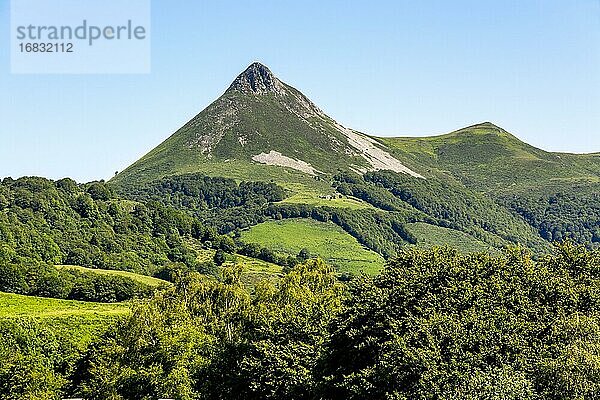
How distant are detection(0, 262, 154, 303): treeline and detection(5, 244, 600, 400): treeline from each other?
1943 inches

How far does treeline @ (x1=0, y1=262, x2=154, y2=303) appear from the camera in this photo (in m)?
119

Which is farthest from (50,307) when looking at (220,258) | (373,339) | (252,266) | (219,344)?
(220,258)

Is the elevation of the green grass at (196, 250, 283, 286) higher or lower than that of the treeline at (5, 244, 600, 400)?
lower

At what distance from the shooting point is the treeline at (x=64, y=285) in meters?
119

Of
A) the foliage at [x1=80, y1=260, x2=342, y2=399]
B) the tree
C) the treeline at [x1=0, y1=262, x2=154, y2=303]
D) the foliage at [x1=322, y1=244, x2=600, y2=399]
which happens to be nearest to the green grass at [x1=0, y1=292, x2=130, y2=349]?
the treeline at [x1=0, y1=262, x2=154, y2=303]

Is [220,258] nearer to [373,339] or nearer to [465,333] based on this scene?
[373,339]

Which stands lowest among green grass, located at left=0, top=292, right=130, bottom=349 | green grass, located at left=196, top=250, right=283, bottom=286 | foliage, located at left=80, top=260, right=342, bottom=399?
green grass, located at left=196, top=250, right=283, bottom=286

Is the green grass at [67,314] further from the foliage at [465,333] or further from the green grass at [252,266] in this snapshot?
the green grass at [252,266]

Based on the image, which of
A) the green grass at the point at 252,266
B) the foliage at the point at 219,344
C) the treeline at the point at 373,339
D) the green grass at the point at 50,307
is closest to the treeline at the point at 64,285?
the green grass at the point at 50,307

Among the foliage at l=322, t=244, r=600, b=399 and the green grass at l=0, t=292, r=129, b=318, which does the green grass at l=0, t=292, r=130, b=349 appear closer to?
the green grass at l=0, t=292, r=129, b=318

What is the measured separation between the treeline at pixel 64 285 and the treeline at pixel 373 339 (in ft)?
162

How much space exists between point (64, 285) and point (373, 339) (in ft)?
291

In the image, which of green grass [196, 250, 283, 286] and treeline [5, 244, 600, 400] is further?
green grass [196, 250, 283, 286]

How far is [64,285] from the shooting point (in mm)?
120812
